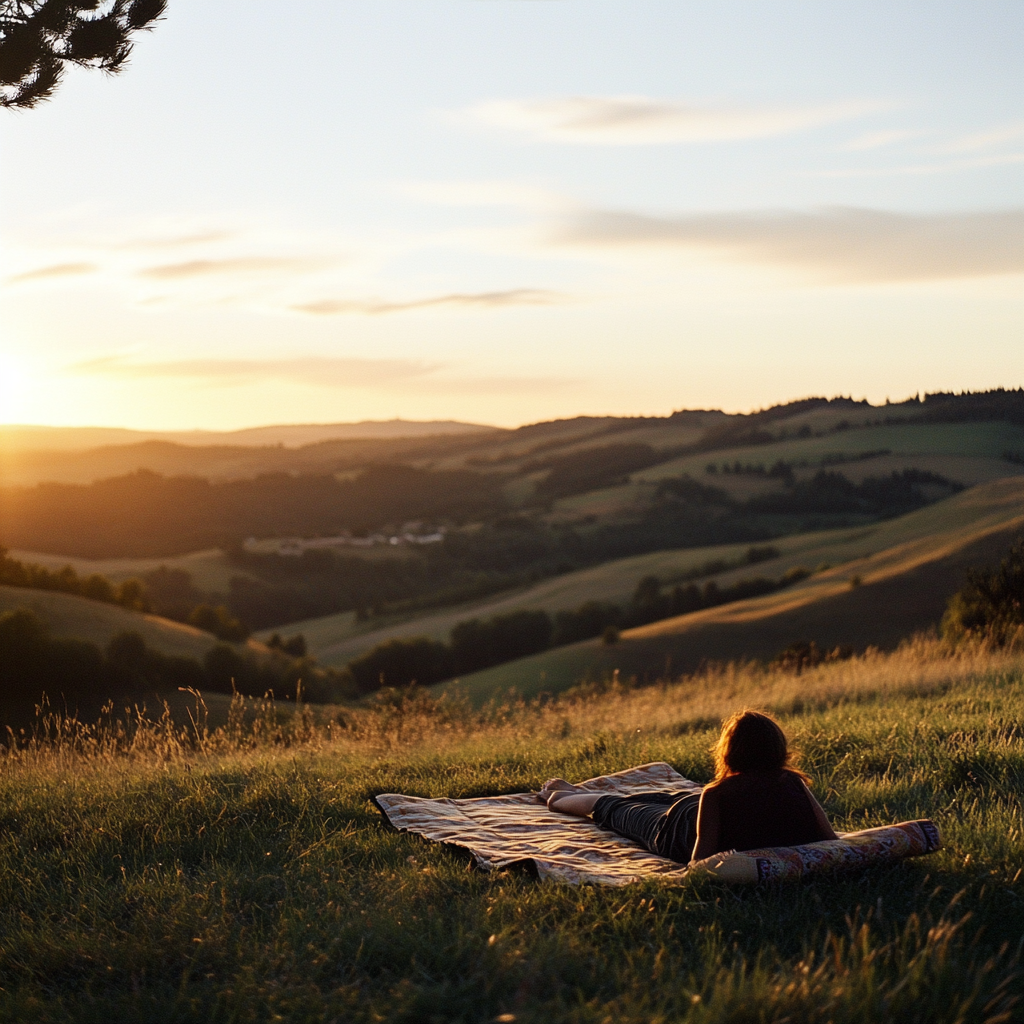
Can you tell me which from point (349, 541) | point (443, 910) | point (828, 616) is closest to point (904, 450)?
point (828, 616)

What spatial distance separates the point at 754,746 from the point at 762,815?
1.07ft

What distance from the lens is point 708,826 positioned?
4777 mm

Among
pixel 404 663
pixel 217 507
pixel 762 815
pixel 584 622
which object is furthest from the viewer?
pixel 217 507

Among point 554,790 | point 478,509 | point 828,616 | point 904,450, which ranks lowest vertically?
point 828,616

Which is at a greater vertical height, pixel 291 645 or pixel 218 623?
pixel 218 623

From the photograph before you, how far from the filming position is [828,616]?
4722 cm

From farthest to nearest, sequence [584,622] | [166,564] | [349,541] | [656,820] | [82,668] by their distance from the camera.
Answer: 1. [349,541]
2. [166,564]
3. [584,622]
4. [82,668]
5. [656,820]

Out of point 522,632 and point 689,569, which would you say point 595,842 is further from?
point 689,569

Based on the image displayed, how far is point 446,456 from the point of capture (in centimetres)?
14962

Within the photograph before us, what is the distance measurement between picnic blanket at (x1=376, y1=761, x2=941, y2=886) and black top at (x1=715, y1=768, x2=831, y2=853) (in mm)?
194

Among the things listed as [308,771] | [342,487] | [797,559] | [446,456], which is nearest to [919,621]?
[797,559]

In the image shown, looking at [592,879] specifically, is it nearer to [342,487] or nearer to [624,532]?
[624,532]

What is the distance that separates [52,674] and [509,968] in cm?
2661

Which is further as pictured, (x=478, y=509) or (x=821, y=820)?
(x=478, y=509)
